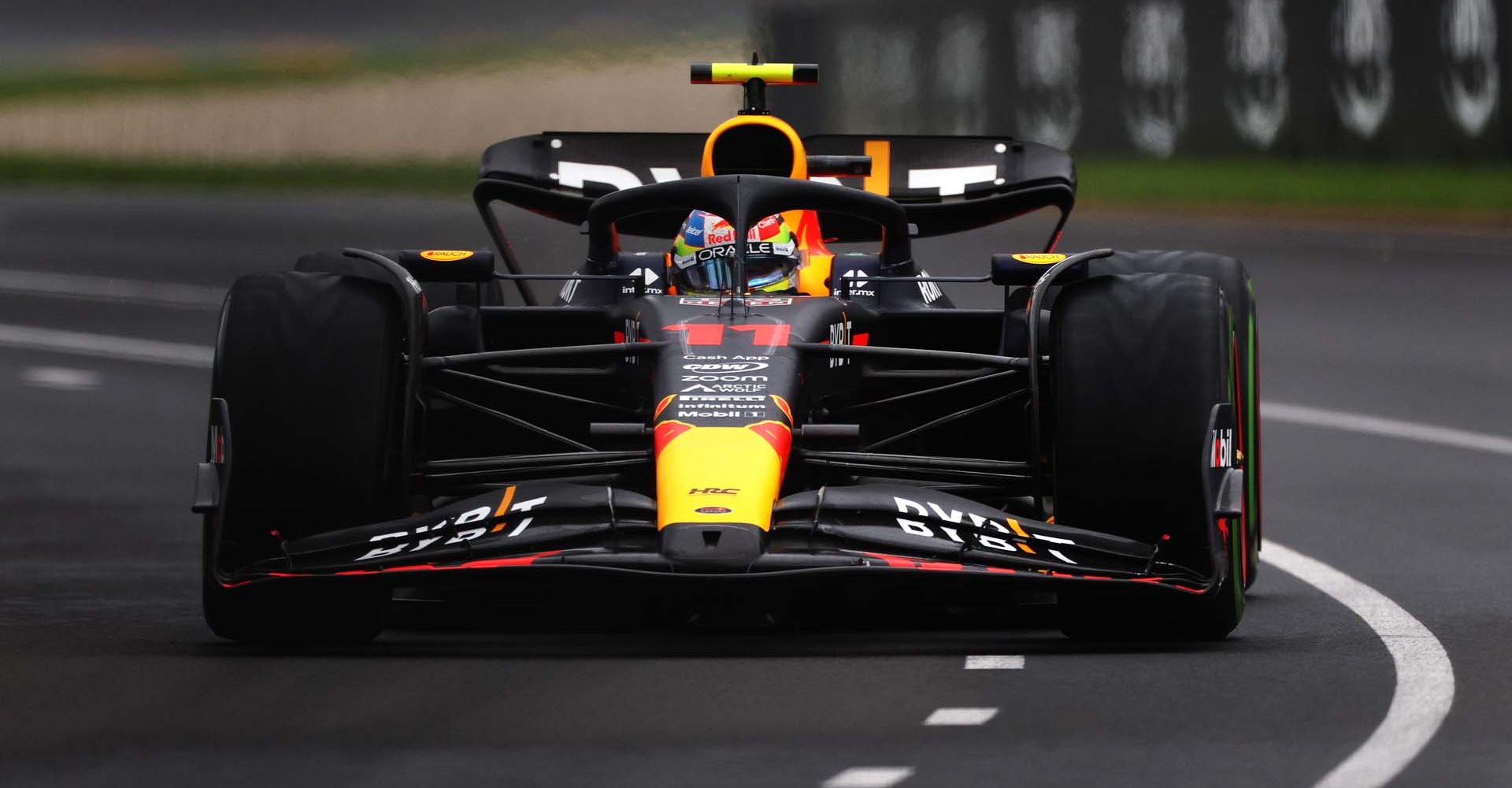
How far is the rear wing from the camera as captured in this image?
491 inches

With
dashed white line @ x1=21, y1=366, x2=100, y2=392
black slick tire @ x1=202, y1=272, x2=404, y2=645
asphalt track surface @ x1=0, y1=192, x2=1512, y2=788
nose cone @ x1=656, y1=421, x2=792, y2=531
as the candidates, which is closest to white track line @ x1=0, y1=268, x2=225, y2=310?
dashed white line @ x1=21, y1=366, x2=100, y2=392

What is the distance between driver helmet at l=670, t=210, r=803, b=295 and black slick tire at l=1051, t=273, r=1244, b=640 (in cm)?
193

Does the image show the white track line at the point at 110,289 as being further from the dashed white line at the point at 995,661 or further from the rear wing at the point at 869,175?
the dashed white line at the point at 995,661

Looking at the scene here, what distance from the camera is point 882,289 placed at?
10.8m

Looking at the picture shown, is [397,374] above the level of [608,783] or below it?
above

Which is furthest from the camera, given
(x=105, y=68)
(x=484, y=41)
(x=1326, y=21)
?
(x=1326, y=21)

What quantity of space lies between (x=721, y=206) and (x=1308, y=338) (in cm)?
1191

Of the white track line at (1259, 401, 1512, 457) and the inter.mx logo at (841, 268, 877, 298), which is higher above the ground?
the inter.mx logo at (841, 268, 877, 298)

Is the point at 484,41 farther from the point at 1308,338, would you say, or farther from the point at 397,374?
the point at 397,374

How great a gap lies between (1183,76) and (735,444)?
91.3 feet

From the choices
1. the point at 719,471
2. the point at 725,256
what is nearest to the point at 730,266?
the point at 725,256

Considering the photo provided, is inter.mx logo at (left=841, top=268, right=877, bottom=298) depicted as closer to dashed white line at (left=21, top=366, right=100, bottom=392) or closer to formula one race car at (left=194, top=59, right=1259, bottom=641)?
formula one race car at (left=194, top=59, right=1259, bottom=641)

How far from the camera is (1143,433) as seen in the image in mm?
8195

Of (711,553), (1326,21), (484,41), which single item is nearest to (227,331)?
(711,553)
